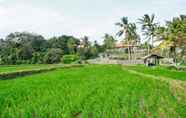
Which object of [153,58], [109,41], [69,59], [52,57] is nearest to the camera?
[153,58]

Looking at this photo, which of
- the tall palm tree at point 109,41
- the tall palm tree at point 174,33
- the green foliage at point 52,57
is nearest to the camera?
the tall palm tree at point 174,33

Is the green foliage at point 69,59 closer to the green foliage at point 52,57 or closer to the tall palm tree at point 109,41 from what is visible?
the green foliage at point 52,57

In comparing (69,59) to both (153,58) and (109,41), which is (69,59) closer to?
(109,41)

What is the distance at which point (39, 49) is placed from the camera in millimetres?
67688

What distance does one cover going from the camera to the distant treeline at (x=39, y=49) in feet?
191

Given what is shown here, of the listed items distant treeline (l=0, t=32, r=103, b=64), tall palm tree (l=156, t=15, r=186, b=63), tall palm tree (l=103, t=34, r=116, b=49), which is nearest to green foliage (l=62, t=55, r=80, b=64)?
distant treeline (l=0, t=32, r=103, b=64)

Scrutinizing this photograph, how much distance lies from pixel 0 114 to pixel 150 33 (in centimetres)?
4168

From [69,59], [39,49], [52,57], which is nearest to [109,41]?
[39,49]

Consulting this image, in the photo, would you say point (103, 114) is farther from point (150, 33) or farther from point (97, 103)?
point (150, 33)

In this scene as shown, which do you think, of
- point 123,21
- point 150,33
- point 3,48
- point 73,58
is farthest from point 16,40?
point 150,33

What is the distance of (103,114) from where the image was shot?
7.46 metres

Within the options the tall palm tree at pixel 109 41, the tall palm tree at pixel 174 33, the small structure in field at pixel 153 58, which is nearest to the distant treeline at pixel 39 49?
the tall palm tree at pixel 109 41

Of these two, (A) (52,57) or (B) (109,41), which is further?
(B) (109,41)

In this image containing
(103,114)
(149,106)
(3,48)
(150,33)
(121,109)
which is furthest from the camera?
(3,48)
